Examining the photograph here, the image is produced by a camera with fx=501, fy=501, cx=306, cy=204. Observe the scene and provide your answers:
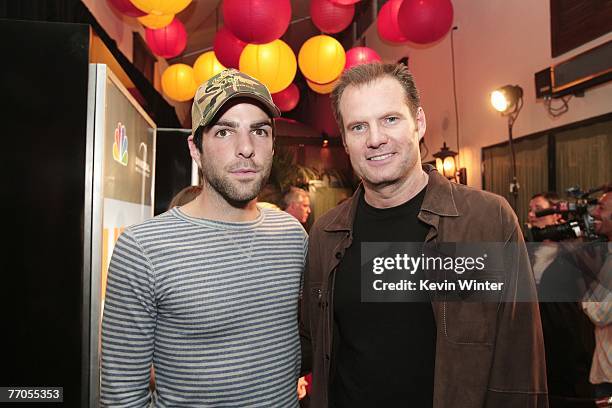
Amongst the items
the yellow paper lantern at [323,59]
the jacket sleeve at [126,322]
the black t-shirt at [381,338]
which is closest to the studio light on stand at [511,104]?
the yellow paper lantern at [323,59]

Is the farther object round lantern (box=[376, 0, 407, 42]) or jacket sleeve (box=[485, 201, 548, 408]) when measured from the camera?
round lantern (box=[376, 0, 407, 42])

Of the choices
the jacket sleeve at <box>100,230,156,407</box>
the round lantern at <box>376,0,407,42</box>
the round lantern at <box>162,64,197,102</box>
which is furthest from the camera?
the round lantern at <box>162,64,197,102</box>

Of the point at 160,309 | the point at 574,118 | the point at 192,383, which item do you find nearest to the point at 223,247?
the point at 160,309

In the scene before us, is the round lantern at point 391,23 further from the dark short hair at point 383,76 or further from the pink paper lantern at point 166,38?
the dark short hair at point 383,76

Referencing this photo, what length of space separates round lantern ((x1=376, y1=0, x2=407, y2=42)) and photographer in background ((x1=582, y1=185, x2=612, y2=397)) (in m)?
2.57

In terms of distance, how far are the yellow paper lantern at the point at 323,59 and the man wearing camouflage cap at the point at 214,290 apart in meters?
2.87

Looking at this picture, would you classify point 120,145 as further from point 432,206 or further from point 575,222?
point 575,222

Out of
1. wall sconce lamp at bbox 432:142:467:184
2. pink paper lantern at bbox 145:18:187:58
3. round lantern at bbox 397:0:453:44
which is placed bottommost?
wall sconce lamp at bbox 432:142:467:184

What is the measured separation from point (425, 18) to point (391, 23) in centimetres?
96

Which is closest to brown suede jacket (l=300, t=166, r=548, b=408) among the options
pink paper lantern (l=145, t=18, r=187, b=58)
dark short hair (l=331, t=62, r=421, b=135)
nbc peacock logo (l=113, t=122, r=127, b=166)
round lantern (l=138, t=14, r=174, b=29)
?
dark short hair (l=331, t=62, r=421, b=135)

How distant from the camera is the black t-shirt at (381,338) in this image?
143 centimetres

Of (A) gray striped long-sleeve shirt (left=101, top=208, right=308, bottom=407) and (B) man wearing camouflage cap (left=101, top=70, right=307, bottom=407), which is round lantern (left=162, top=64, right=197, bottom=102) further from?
(A) gray striped long-sleeve shirt (left=101, top=208, right=308, bottom=407)

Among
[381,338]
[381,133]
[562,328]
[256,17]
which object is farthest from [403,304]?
[256,17]

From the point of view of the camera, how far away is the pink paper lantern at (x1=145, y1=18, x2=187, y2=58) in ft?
15.5
